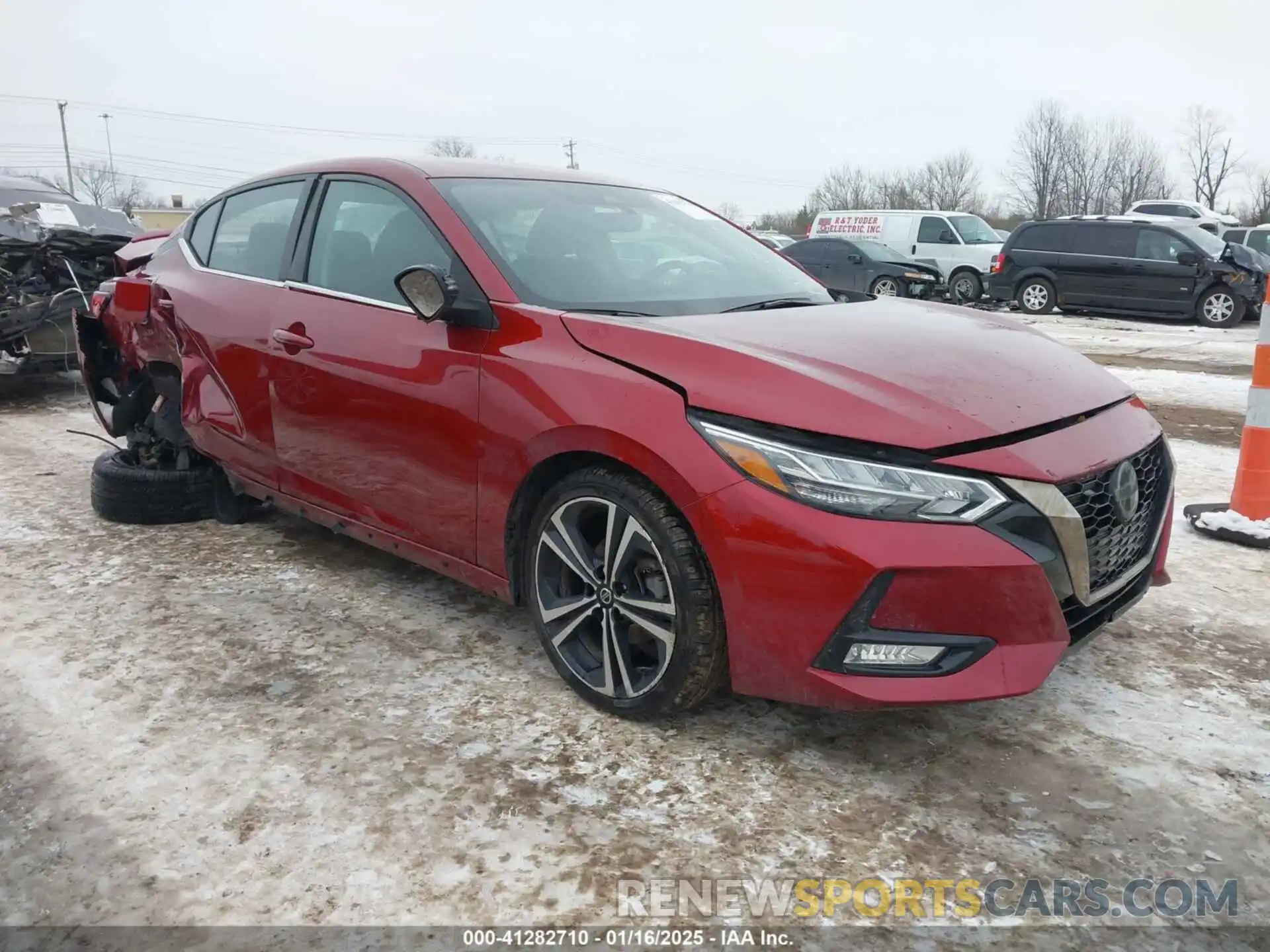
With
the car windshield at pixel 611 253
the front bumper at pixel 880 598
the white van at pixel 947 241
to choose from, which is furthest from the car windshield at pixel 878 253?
the front bumper at pixel 880 598

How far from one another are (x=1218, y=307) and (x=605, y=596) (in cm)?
1555

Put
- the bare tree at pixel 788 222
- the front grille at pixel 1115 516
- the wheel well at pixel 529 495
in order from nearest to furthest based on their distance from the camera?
1. the front grille at pixel 1115 516
2. the wheel well at pixel 529 495
3. the bare tree at pixel 788 222

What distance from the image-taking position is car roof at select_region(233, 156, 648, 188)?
136 inches

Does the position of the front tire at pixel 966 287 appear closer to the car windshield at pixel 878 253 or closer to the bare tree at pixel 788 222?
the car windshield at pixel 878 253

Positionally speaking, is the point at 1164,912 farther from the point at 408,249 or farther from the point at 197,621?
the point at 197,621

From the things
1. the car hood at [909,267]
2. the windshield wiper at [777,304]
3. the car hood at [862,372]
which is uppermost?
the windshield wiper at [777,304]

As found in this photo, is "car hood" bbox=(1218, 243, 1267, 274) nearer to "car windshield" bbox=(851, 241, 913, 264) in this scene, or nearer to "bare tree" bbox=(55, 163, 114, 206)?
"car windshield" bbox=(851, 241, 913, 264)

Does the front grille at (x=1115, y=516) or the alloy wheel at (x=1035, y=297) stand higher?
the front grille at (x=1115, y=516)

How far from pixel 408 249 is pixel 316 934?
2.12m

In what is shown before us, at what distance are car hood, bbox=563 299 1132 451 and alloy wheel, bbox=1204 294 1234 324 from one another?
14.2 meters

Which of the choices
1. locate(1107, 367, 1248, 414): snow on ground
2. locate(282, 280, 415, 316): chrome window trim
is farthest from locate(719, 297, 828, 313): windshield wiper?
locate(1107, 367, 1248, 414): snow on ground

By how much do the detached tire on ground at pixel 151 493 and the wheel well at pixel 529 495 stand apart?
2.29 metres

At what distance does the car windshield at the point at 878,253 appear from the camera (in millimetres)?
17594

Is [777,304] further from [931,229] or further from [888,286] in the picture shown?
[931,229]
